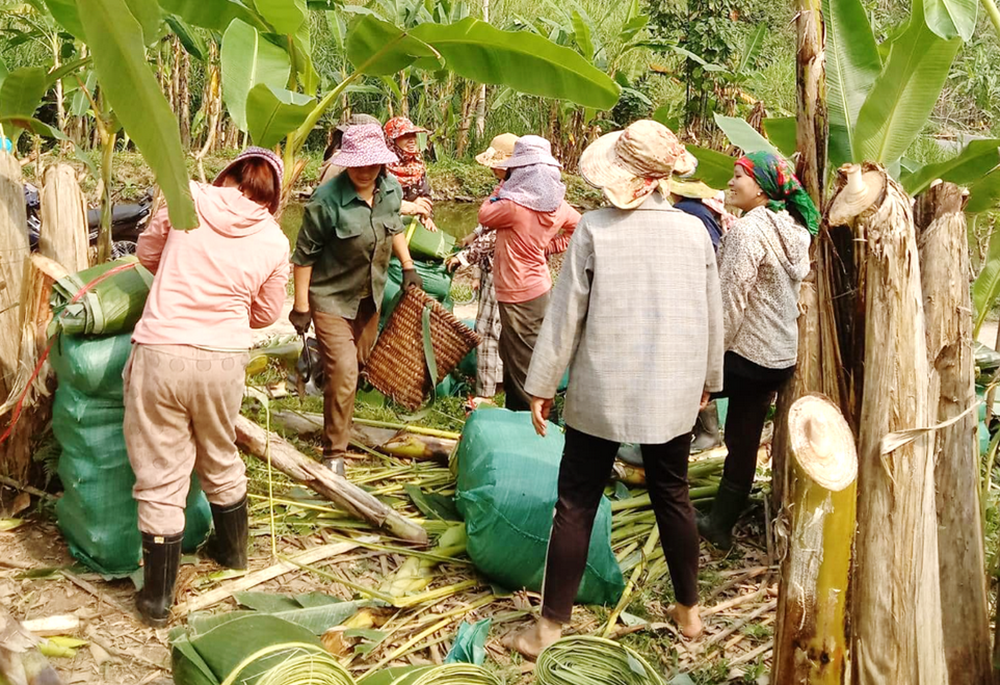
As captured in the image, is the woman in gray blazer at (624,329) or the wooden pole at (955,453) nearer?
the wooden pole at (955,453)

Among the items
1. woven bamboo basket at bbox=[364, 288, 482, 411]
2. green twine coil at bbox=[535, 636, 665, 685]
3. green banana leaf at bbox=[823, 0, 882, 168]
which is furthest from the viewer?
woven bamboo basket at bbox=[364, 288, 482, 411]

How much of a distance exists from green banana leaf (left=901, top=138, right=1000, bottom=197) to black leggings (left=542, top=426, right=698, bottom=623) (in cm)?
150

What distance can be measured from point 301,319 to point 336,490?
0.97 metres

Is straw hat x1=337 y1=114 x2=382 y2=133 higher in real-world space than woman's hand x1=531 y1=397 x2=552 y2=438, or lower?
higher

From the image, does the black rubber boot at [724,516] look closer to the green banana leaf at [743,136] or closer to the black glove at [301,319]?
the green banana leaf at [743,136]

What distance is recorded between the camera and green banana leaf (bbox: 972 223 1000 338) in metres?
3.62

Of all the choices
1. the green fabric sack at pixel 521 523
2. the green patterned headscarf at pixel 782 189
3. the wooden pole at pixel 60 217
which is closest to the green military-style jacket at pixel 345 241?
the wooden pole at pixel 60 217

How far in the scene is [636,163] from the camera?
314 centimetres

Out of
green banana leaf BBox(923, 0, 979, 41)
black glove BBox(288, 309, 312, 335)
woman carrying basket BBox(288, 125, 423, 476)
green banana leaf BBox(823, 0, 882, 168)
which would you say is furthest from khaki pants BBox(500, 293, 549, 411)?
green banana leaf BBox(923, 0, 979, 41)

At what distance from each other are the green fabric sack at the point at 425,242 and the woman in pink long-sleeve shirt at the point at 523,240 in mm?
527

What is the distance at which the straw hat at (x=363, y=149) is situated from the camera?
4.47 metres

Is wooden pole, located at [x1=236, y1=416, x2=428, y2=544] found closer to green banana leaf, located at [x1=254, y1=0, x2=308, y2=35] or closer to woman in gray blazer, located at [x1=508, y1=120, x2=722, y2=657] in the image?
woman in gray blazer, located at [x1=508, y1=120, x2=722, y2=657]

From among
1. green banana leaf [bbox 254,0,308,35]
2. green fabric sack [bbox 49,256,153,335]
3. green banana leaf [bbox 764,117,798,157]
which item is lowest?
green fabric sack [bbox 49,256,153,335]

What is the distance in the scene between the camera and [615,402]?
319cm
